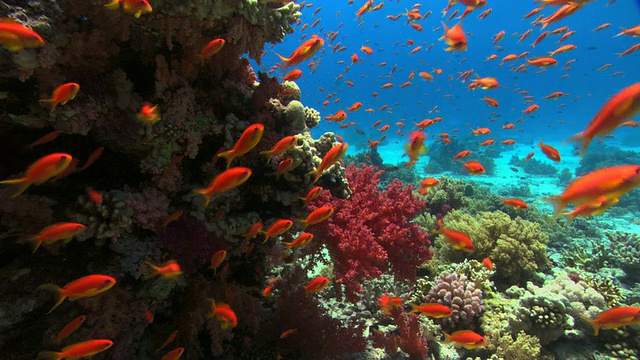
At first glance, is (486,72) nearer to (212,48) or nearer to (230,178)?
(212,48)

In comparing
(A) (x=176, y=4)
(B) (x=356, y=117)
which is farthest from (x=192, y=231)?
(B) (x=356, y=117)

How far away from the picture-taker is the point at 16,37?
215 cm

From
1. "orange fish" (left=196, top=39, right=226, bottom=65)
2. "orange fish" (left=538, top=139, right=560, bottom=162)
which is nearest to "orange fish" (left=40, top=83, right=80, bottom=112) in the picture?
"orange fish" (left=196, top=39, right=226, bottom=65)

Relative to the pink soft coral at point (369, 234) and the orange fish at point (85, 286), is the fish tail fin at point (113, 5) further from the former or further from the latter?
the pink soft coral at point (369, 234)

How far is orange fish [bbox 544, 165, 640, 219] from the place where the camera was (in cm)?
239

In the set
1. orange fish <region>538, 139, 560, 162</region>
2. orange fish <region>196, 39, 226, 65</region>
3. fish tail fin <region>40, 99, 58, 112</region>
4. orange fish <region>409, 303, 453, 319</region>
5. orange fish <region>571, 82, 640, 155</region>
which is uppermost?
orange fish <region>538, 139, 560, 162</region>

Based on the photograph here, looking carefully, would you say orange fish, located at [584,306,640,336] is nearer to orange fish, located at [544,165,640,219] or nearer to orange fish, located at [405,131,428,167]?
orange fish, located at [544,165,640,219]

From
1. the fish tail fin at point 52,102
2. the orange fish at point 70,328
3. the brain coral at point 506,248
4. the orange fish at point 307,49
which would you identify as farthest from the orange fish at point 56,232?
the brain coral at point 506,248

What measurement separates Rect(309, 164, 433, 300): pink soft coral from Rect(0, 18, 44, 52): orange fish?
329cm

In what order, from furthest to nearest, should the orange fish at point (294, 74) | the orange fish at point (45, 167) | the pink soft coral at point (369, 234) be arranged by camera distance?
the orange fish at point (294, 74) → the pink soft coral at point (369, 234) → the orange fish at point (45, 167)

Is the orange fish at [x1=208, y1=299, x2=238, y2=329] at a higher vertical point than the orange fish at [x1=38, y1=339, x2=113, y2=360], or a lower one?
higher

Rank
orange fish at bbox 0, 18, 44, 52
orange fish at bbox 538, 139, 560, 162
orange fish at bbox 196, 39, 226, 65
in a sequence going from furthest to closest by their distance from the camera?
orange fish at bbox 538, 139, 560, 162
orange fish at bbox 196, 39, 226, 65
orange fish at bbox 0, 18, 44, 52

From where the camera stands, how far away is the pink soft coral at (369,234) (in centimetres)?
450

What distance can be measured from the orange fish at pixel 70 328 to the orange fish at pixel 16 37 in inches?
89.3
